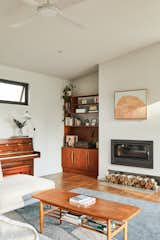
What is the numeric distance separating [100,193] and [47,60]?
3.03 m

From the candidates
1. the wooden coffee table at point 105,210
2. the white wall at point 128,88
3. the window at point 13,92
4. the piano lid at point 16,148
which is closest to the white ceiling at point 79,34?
the white wall at point 128,88

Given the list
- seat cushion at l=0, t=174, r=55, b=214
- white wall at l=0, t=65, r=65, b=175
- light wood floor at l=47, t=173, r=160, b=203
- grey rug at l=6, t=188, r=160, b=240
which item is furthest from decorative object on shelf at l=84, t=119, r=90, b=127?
seat cushion at l=0, t=174, r=55, b=214

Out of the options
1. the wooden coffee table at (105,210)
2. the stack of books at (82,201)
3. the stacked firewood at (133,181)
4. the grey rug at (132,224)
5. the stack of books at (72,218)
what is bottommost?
the grey rug at (132,224)

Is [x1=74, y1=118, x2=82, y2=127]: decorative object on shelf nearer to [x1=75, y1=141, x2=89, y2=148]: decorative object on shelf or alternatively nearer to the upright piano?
[x1=75, y1=141, x2=89, y2=148]: decorative object on shelf

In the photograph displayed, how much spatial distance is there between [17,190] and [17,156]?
174 cm

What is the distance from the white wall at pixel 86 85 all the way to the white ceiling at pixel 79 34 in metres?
0.69

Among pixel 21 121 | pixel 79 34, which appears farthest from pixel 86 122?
pixel 79 34

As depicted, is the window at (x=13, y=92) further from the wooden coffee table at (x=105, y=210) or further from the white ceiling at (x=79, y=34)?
the wooden coffee table at (x=105, y=210)

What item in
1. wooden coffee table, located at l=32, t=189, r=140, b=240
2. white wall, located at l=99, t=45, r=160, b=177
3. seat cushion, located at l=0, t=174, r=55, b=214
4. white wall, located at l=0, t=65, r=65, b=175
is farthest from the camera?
white wall, located at l=0, t=65, r=65, b=175

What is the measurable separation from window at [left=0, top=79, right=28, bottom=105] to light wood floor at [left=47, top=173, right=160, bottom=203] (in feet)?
6.66

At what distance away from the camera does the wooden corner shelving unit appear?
20.3ft

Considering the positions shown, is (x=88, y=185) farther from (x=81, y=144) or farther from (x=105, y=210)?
(x=105, y=210)

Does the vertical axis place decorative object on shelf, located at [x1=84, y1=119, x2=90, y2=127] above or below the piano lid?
above

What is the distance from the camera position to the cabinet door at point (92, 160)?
6.05m
